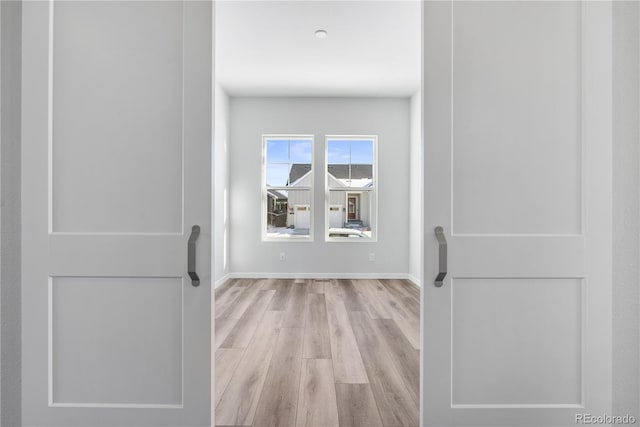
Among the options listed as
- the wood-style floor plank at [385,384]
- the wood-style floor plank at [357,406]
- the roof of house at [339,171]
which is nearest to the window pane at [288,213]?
the roof of house at [339,171]

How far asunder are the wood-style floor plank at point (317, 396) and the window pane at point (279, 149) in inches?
144

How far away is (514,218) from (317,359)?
163 cm

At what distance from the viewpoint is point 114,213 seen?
1420 millimetres

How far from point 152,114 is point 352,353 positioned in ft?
6.66

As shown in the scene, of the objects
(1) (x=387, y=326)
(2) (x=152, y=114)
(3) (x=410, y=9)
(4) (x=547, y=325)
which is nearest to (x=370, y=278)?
(1) (x=387, y=326)

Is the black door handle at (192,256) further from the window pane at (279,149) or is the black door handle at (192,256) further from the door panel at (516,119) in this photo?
the window pane at (279,149)

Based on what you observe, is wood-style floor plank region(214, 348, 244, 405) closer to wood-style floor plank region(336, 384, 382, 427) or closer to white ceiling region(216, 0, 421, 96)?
wood-style floor plank region(336, 384, 382, 427)

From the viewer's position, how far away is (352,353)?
2.52 meters

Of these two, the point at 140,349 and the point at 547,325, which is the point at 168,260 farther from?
the point at 547,325

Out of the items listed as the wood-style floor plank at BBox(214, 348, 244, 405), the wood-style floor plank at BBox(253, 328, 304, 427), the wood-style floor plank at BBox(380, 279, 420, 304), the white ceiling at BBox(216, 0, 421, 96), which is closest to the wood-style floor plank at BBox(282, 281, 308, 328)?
the wood-style floor plank at BBox(253, 328, 304, 427)

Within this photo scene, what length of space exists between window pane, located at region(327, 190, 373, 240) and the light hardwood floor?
137 cm

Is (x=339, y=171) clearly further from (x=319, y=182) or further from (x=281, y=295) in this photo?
(x=281, y=295)

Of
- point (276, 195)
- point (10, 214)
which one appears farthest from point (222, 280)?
point (10, 214)

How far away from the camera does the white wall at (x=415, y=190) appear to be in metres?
5.00
